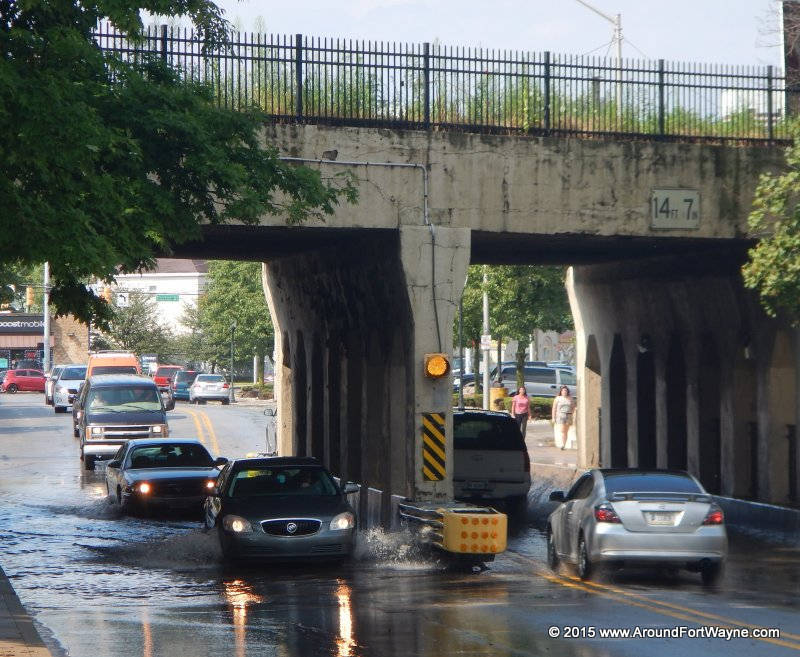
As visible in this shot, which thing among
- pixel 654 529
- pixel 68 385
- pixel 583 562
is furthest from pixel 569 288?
pixel 68 385

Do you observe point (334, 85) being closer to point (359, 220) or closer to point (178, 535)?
point (359, 220)

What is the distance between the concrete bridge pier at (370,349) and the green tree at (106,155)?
2022 millimetres

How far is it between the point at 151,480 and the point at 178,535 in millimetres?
2858

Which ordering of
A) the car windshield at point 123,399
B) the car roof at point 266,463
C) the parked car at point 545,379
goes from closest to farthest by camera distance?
1. the car roof at point 266,463
2. the car windshield at point 123,399
3. the parked car at point 545,379

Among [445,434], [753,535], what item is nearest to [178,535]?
[445,434]

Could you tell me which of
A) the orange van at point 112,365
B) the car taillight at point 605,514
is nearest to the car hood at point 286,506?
the car taillight at point 605,514

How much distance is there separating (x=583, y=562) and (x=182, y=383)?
212ft

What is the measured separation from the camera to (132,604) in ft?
48.0

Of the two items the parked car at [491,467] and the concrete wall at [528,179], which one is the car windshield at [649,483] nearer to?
the concrete wall at [528,179]

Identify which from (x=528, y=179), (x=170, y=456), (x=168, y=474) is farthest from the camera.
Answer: (x=170, y=456)

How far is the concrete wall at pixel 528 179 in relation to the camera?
68.1 feet

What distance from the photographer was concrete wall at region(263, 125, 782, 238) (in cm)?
2077

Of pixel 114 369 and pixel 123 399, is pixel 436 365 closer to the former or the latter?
pixel 123 399

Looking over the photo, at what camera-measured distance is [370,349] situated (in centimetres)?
2559
